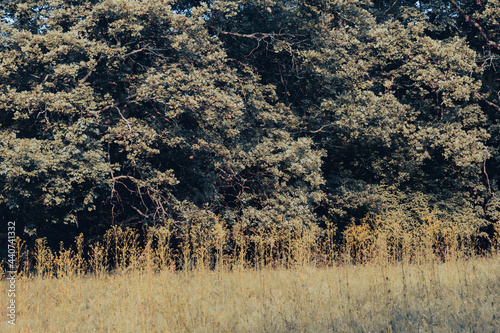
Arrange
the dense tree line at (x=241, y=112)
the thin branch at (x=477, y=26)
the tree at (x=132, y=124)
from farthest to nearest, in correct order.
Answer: the thin branch at (x=477, y=26)
the dense tree line at (x=241, y=112)
the tree at (x=132, y=124)

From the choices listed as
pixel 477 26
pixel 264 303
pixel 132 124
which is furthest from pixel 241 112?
pixel 477 26

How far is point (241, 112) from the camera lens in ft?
35.3

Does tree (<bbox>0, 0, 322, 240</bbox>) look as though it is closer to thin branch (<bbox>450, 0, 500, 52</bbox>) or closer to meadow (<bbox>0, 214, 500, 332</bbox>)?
meadow (<bbox>0, 214, 500, 332</bbox>)

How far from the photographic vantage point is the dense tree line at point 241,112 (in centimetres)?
973

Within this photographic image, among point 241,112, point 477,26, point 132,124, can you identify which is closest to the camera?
point 132,124

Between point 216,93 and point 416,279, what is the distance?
621 centimetres

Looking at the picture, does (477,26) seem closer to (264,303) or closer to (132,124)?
(132,124)

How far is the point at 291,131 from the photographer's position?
14.8 m

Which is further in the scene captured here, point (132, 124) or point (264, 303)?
point (132, 124)

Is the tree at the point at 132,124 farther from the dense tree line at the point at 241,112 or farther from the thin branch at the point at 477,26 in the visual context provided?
the thin branch at the point at 477,26

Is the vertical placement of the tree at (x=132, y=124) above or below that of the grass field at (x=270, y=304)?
above

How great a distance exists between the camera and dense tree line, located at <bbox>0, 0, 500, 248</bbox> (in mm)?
9727

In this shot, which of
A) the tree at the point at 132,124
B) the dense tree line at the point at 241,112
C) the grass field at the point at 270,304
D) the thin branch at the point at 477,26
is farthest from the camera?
the thin branch at the point at 477,26

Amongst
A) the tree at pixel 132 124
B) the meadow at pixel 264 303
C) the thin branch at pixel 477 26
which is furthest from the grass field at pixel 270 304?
the thin branch at pixel 477 26
